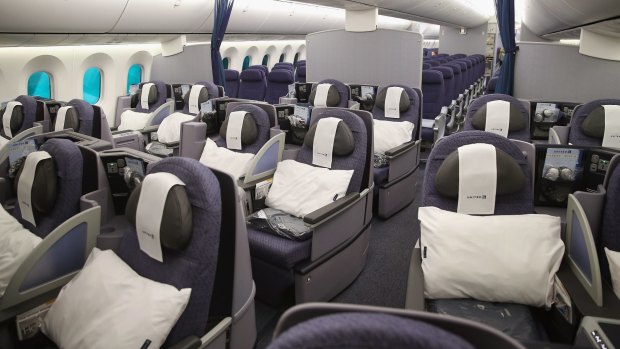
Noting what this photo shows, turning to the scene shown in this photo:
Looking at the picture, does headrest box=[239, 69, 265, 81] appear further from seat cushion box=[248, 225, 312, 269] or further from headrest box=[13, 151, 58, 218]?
headrest box=[13, 151, 58, 218]

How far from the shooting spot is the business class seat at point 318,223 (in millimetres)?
2455

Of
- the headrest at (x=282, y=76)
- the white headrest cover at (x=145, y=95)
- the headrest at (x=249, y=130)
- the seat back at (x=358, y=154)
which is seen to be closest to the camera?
the seat back at (x=358, y=154)

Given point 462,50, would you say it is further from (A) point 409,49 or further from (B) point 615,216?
(B) point 615,216

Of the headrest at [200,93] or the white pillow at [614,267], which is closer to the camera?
the white pillow at [614,267]

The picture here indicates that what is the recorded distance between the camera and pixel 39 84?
21.2ft

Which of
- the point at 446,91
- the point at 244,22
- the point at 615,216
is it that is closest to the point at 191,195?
the point at 615,216

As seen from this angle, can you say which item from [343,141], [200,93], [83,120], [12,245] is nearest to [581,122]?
[343,141]

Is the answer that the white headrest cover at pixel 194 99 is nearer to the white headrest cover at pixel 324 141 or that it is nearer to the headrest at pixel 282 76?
the white headrest cover at pixel 324 141

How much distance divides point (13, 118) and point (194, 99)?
189cm

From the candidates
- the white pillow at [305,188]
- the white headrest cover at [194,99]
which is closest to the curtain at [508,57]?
the white pillow at [305,188]

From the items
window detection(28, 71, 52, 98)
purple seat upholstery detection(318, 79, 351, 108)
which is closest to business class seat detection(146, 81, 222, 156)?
purple seat upholstery detection(318, 79, 351, 108)

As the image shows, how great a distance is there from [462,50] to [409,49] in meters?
12.8

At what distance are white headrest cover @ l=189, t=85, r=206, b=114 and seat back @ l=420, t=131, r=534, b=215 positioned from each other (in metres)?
3.75

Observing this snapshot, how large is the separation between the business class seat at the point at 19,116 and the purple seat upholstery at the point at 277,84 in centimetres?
400
